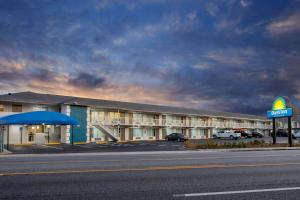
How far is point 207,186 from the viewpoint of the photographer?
841 cm

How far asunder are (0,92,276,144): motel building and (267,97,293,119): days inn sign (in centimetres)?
2381

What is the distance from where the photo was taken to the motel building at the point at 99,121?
143 feet

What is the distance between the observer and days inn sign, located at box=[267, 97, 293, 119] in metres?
36.4

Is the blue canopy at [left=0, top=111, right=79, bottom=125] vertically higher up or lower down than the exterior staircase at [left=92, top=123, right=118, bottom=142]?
higher up

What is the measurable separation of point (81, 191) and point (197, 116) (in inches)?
2588

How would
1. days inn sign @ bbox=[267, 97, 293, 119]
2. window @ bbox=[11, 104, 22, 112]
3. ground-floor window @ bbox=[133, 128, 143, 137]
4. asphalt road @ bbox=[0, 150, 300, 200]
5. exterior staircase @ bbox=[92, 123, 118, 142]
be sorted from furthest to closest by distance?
ground-floor window @ bbox=[133, 128, 143, 137] < exterior staircase @ bbox=[92, 123, 118, 142] < window @ bbox=[11, 104, 22, 112] < days inn sign @ bbox=[267, 97, 293, 119] < asphalt road @ bbox=[0, 150, 300, 200]

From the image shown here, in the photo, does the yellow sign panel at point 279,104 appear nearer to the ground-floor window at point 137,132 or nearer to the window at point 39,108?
the ground-floor window at point 137,132

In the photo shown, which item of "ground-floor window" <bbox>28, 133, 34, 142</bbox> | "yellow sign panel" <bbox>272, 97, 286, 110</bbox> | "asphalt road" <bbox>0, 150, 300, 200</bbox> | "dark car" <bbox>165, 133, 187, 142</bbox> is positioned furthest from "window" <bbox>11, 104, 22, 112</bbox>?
"asphalt road" <bbox>0, 150, 300, 200</bbox>

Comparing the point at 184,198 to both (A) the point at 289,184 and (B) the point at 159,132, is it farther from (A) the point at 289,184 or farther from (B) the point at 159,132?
(B) the point at 159,132

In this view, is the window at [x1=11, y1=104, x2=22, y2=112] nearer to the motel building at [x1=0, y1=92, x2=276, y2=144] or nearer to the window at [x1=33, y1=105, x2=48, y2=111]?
the motel building at [x1=0, y1=92, x2=276, y2=144]

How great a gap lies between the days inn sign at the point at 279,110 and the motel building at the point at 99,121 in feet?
78.1

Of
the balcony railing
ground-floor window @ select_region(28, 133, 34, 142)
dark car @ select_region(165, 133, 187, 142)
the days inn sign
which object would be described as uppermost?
the days inn sign

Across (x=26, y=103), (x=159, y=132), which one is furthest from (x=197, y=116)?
(x=26, y=103)

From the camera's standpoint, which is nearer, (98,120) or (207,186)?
(207,186)
